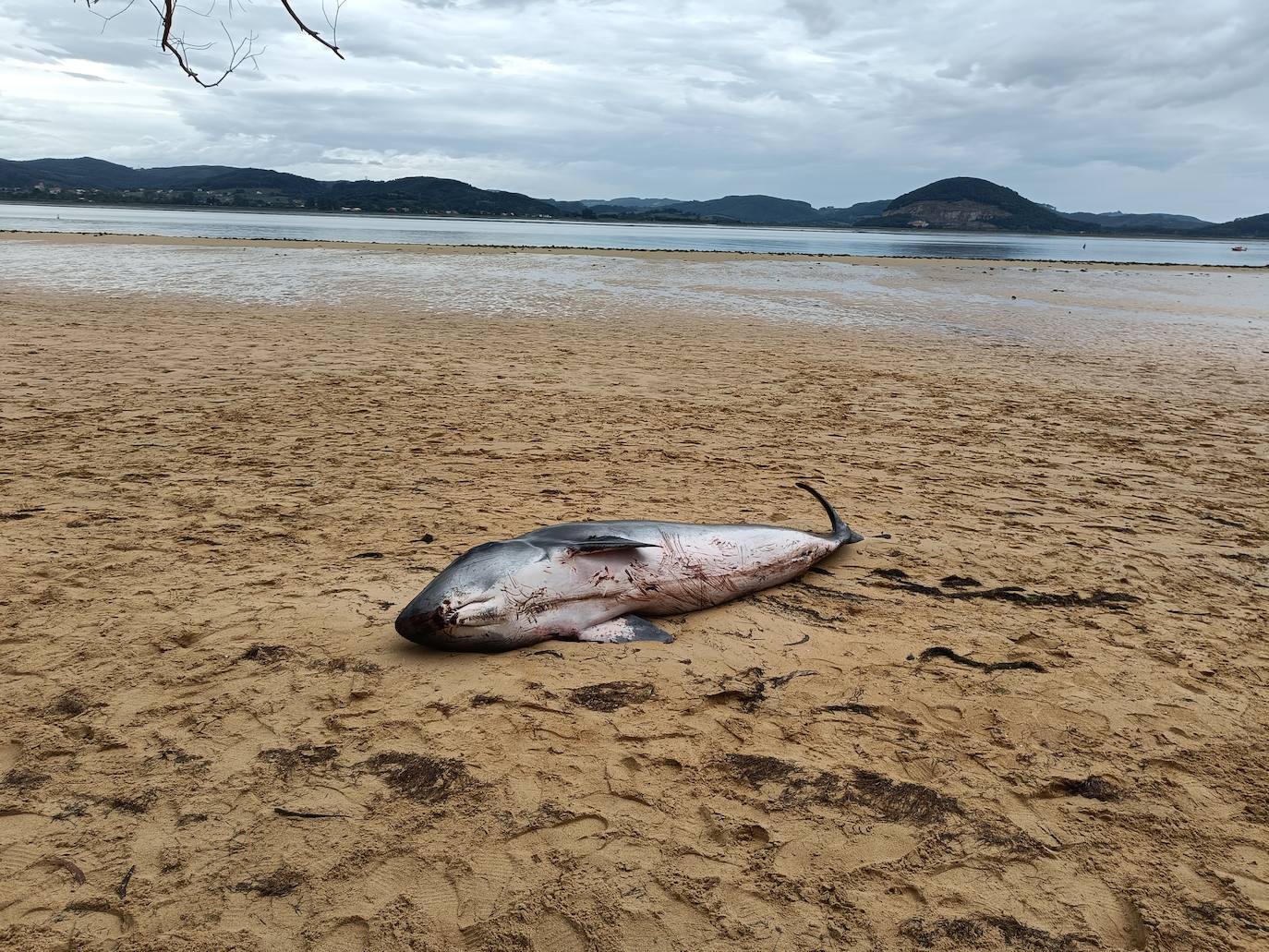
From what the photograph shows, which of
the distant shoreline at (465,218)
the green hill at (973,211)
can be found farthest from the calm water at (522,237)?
the green hill at (973,211)

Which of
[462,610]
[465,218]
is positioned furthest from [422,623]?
[465,218]

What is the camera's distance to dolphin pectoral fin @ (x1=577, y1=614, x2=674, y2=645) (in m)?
4.04

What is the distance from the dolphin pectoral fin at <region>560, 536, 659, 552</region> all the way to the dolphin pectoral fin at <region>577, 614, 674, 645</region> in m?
0.41

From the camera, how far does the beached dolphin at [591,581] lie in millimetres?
3871

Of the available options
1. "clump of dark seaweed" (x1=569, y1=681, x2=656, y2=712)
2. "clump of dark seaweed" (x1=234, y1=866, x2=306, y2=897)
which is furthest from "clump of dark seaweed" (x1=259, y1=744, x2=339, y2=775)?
"clump of dark seaweed" (x1=569, y1=681, x2=656, y2=712)

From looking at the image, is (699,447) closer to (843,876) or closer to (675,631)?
(675,631)

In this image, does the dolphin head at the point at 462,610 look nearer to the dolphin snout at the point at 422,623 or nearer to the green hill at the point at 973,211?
the dolphin snout at the point at 422,623

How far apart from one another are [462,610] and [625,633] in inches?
34.6

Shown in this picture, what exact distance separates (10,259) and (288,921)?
31407 mm

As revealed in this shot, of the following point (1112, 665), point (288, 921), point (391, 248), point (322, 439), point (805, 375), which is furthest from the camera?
point (391, 248)

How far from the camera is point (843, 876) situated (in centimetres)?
259

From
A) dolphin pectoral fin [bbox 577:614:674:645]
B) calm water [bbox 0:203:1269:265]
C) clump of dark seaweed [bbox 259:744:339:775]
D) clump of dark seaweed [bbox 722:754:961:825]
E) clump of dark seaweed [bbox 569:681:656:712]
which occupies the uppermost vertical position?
calm water [bbox 0:203:1269:265]

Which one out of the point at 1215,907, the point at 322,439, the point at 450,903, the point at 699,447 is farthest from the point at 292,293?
the point at 1215,907

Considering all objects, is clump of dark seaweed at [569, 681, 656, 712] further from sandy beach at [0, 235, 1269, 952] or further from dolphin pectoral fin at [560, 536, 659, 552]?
dolphin pectoral fin at [560, 536, 659, 552]
